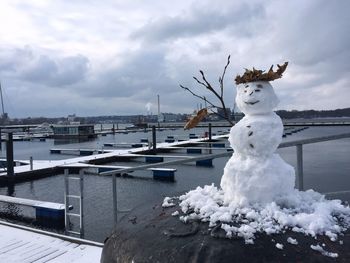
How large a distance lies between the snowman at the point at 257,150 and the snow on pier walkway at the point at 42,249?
336cm

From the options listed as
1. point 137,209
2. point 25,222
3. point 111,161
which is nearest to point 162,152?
point 111,161

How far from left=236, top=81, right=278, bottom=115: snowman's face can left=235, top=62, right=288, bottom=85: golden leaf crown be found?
0.14ft

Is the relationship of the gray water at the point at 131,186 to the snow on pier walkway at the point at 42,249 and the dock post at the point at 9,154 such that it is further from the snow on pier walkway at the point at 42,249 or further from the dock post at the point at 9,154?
the snow on pier walkway at the point at 42,249

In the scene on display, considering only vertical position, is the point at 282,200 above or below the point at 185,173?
above

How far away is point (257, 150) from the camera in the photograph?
256 centimetres

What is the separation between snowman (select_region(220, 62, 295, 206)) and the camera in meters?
2.45

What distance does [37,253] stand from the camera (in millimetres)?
5598

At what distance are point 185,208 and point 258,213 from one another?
0.56 m

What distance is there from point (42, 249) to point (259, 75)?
478 cm

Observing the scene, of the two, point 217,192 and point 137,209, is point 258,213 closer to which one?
point 217,192

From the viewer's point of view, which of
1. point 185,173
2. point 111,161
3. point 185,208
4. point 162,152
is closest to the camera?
point 185,208

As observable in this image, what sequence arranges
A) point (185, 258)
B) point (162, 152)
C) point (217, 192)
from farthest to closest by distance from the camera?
point (162, 152) < point (217, 192) < point (185, 258)

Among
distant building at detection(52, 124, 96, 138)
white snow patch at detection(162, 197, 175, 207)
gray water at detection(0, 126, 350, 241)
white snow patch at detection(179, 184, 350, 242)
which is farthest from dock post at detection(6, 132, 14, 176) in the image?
distant building at detection(52, 124, 96, 138)

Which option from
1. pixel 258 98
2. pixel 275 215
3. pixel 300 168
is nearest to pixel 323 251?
pixel 275 215
